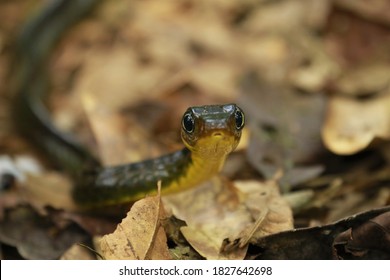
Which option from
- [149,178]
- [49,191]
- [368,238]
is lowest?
[49,191]

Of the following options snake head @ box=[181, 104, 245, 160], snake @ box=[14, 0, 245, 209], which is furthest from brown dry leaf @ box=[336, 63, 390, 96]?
snake head @ box=[181, 104, 245, 160]

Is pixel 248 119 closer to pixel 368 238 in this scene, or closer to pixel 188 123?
pixel 188 123

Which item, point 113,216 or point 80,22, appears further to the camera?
point 80,22

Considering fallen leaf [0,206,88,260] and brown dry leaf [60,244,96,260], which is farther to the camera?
fallen leaf [0,206,88,260]

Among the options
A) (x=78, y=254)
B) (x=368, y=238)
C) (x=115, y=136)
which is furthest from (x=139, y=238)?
(x=115, y=136)

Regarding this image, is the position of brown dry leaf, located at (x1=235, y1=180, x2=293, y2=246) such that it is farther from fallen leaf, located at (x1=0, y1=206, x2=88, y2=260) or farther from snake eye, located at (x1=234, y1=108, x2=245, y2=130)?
fallen leaf, located at (x1=0, y1=206, x2=88, y2=260)
